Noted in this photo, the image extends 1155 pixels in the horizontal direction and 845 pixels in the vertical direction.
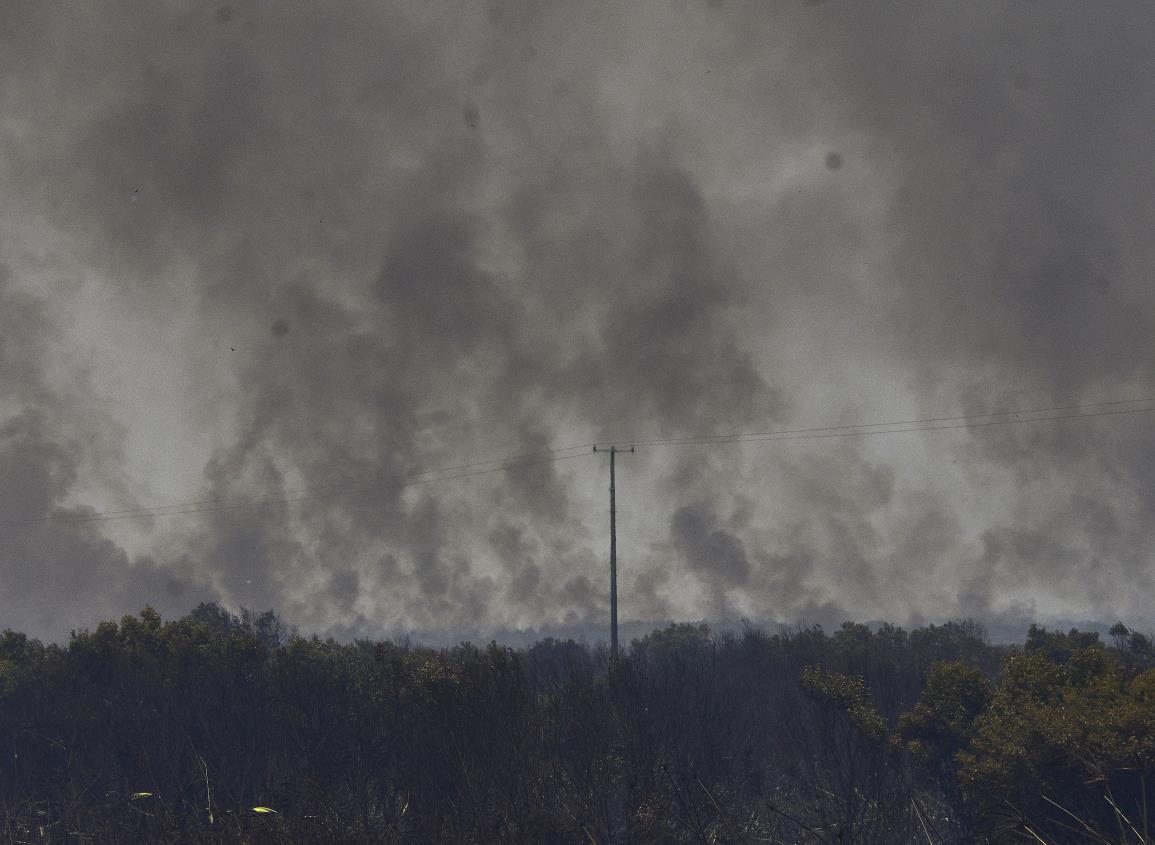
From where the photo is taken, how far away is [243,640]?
45.5 meters

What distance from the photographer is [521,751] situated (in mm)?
28734

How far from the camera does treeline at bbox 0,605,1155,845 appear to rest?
24094 millimetres

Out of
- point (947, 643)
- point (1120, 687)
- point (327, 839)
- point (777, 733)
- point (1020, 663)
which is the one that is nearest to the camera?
point (327, 839)

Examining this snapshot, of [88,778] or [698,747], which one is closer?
[88,778]

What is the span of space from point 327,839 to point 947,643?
6982cm

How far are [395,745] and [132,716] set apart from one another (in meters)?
13.2

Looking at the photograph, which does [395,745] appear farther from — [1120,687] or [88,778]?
[1120,687]

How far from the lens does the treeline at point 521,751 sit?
24.1 meters

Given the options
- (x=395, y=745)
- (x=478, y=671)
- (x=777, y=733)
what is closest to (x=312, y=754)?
(x=395, y=745)

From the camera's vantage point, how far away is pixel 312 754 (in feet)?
103

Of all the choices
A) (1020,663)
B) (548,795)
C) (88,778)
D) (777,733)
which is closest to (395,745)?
(548,795)

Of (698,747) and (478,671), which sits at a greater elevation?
(478,671)

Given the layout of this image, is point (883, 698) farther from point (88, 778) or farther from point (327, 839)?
point (88, 778)

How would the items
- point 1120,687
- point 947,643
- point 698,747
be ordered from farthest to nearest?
point 947,643 → point 698,747 → point 1120,687
